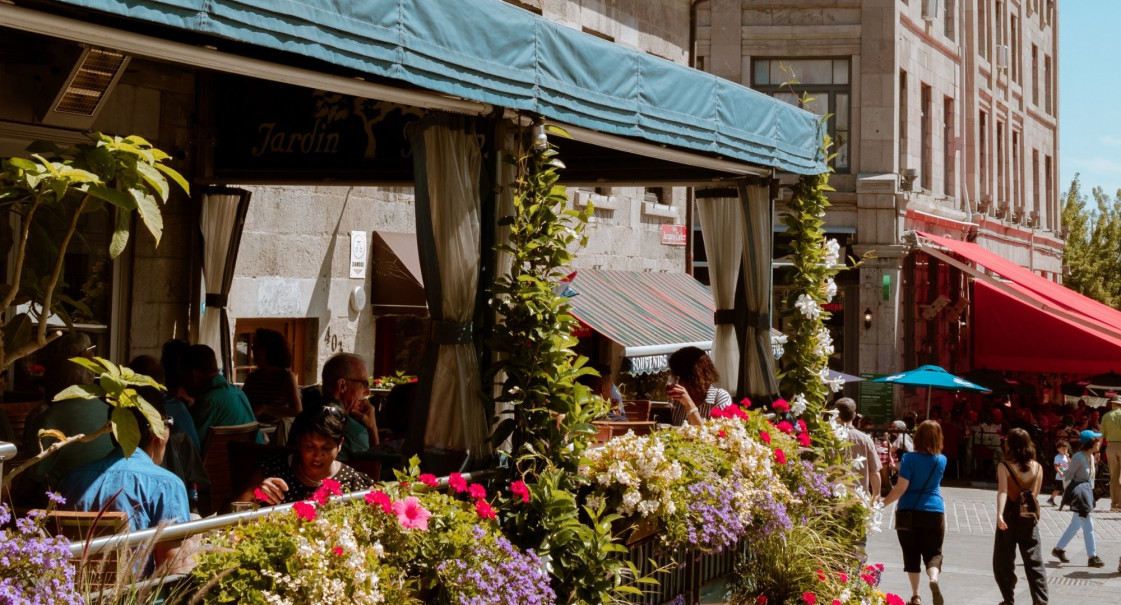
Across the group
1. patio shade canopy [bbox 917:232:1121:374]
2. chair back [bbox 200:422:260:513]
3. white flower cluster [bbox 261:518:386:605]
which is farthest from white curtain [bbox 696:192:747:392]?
patio shade canopy [bbox 917:232:1121:374]

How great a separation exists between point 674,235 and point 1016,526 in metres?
10.4

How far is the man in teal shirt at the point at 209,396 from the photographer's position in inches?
312

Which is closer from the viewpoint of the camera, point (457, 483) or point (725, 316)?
point (457, 483)

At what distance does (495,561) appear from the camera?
16.4ft

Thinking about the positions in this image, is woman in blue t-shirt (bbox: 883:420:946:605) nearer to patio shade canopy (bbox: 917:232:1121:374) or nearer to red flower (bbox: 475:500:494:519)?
red flower (bbox: 475:500:494:519)

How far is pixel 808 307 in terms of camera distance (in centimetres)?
984

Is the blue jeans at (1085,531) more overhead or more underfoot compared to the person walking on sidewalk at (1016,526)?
more underfoot

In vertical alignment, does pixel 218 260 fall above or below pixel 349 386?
above

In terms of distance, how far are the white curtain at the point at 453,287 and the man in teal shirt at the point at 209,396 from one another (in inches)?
90.1

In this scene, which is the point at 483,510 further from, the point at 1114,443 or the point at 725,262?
the point at 1114,443

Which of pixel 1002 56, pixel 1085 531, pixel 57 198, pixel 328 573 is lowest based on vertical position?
pixel 1085 531

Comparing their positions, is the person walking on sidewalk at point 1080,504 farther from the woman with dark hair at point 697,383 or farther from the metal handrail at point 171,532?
the metal handrail at point 171,532

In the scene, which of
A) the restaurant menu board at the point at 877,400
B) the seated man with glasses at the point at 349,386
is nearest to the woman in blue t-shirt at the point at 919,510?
the seated man with glasses at the point at 349,386

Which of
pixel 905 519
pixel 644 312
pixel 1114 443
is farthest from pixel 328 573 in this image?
pixel 1114 443
